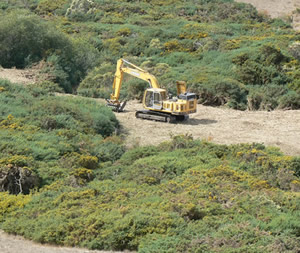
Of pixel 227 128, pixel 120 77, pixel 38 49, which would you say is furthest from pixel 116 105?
pixel 38 49

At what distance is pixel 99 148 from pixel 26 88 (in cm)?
687

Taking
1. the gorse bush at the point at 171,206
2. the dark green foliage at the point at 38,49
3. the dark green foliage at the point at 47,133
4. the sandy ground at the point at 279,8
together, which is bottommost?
the gorse bush at the point at 171,206

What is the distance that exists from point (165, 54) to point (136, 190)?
23695mm

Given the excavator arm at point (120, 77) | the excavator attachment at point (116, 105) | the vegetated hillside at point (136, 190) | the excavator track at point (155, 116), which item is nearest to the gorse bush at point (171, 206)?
the vegetated hillside at point (136, 190)

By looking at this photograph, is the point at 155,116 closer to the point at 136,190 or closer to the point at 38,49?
the point at 136,190

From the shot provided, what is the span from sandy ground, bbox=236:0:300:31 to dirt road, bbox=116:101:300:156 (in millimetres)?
32488

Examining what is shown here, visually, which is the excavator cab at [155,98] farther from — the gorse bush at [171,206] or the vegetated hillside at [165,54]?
the gorse bush at [171,206]

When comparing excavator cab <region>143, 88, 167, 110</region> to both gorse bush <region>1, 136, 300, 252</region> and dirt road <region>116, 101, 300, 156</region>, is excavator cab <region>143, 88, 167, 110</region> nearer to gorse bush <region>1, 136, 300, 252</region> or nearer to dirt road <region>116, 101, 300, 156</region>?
dirt road <region>116, 101, 300, 156</region>

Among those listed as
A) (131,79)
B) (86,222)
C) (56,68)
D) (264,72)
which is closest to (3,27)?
(56,68)

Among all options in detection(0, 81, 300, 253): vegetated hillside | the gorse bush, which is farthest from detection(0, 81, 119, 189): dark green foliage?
the gorse bush

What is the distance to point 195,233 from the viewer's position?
43.9ft

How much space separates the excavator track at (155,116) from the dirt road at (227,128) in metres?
0.21

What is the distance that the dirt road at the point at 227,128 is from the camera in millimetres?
23875

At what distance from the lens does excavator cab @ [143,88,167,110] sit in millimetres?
26375
